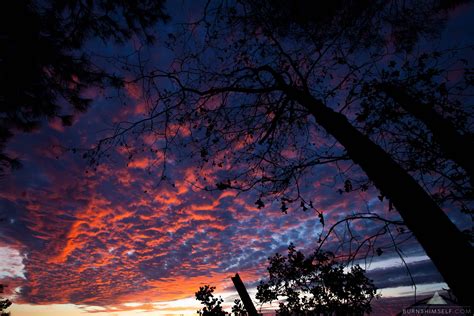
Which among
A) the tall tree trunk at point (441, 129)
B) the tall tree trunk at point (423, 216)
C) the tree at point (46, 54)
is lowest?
the tall tree trunk at point (423, 216)

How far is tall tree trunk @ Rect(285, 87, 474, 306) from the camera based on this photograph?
2.26 m

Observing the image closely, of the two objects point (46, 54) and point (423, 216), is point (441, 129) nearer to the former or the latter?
point (423, 216)

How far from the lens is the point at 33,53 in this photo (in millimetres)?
5234

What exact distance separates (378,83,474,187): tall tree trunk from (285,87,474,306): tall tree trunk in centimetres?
277

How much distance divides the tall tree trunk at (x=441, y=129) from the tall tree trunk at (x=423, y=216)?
9.09 ft

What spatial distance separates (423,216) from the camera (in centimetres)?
259

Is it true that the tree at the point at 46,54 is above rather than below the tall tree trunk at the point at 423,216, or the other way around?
above

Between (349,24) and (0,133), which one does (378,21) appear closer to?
(349,24)

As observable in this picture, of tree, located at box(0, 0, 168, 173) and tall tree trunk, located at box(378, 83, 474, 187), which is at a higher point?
tree, located at box(0, 0, 168, 173)

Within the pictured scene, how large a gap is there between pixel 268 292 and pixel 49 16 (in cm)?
1809

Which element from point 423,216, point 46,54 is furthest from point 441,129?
point 46,54

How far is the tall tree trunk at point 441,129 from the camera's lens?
4.78m

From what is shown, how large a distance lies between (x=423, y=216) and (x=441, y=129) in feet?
12.5

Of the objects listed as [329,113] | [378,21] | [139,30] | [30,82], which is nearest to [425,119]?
[378,21]
